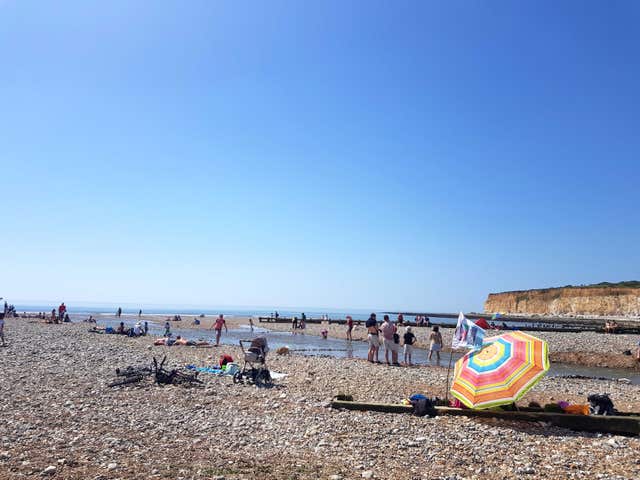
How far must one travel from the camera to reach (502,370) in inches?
352

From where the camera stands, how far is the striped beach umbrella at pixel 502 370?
858cm

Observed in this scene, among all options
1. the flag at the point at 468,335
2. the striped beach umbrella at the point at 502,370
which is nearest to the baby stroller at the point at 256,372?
the flag at the point at 468,335

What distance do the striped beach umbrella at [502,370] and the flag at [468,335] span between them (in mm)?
171

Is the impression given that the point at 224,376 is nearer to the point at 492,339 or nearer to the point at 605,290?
the point at 492,339

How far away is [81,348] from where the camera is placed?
22469 millimetres

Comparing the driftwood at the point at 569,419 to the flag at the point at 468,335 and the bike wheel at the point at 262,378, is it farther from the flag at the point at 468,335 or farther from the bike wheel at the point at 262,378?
the bike wheel at the point at 262,378

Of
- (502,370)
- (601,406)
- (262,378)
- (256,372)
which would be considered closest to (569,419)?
(601,406)

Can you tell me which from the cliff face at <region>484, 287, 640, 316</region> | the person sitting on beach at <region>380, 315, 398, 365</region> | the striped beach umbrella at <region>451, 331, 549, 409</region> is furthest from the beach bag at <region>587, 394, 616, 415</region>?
the cliff face at <region>484, 287, 640, 316</region>

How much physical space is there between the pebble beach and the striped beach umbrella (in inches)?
29.4

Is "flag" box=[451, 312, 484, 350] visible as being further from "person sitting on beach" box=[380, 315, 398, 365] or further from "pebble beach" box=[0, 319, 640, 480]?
"person sitting on beach" box=[380, 315, 398, 365]

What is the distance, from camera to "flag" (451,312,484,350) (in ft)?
32.8

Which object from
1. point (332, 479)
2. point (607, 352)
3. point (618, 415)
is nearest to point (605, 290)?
point (607, 352)

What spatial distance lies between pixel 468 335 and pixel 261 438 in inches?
199

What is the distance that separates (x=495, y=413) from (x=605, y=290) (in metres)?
100
